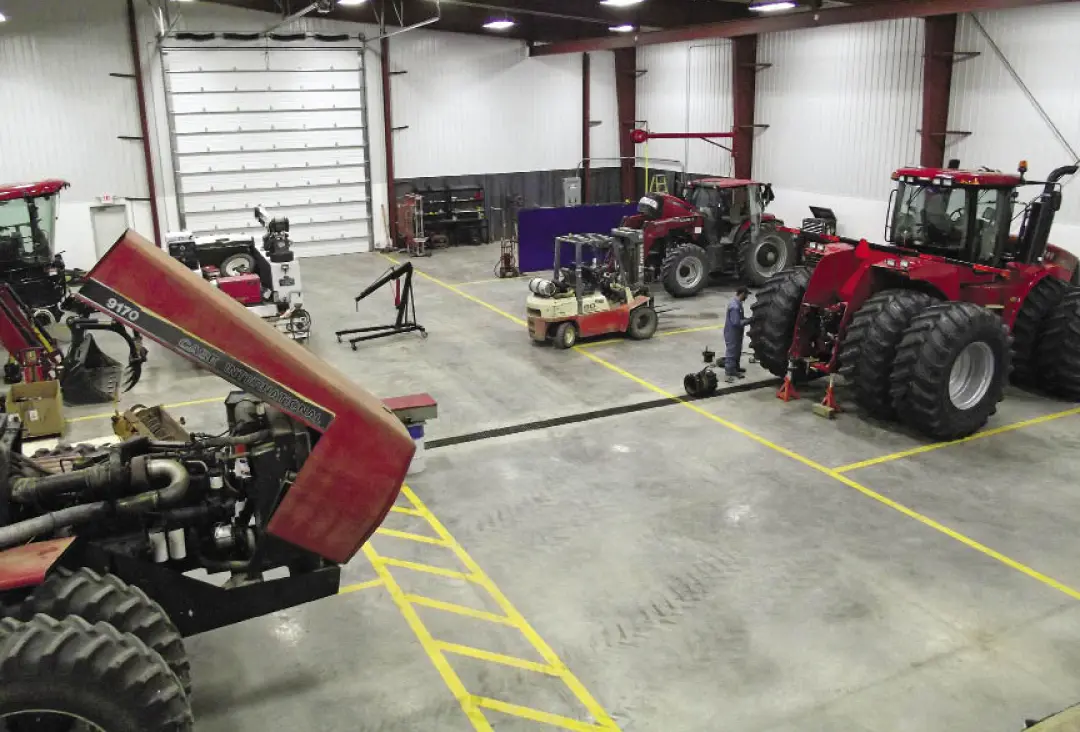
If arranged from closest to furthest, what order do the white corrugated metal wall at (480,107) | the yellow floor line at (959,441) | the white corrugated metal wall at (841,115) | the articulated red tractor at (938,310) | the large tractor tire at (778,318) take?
the yellow floor line at (959,441)
the articulated red tractor at (938,310)
the large tractor tire at (778,318)
the white corrugated metal wall at (841,115)
the white corrugated metal wall at (480,107)

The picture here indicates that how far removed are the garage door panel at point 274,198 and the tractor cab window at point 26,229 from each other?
8018 millimetres

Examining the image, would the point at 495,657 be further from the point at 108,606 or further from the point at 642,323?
the point at 642,323

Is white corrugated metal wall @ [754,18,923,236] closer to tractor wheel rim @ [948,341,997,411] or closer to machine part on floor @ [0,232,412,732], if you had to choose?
Result: tractor wheel rim @ [948,341,997,411]

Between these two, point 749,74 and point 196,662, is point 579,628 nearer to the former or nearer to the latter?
point 196,662

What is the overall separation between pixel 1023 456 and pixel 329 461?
25.9ft

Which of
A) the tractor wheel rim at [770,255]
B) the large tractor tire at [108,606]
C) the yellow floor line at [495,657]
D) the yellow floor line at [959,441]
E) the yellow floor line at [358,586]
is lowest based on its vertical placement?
the yellow floor line at [495,657]

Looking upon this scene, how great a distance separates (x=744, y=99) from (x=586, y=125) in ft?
19.2

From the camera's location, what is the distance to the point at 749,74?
2164cm

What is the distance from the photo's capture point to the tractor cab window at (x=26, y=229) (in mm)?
13180

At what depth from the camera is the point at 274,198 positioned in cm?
2241

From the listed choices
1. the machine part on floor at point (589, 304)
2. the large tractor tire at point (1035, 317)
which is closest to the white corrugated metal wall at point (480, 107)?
the machine part on floor at point (589, 304)

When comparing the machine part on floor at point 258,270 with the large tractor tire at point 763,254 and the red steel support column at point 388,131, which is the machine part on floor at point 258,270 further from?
the large tractor tire at point 763,254

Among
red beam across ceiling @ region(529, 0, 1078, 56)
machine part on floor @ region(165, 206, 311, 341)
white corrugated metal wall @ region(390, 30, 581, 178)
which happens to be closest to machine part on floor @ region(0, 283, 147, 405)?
machine part on floor @ region(165, 206, 311, 341)

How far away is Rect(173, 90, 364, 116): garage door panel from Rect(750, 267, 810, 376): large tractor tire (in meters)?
14.6
